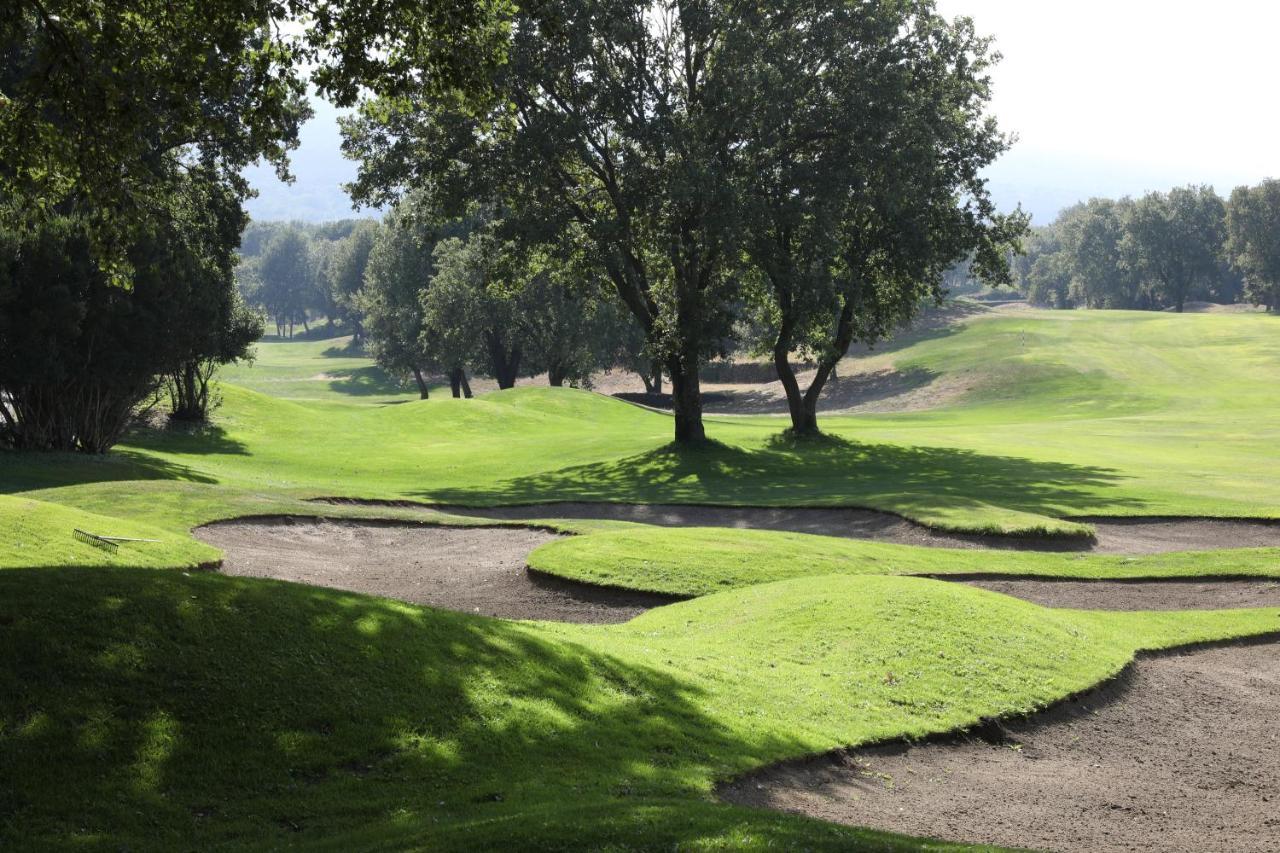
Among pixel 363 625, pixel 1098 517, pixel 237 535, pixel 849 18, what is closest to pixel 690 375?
pixel 849 18

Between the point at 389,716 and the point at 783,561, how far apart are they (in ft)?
44.3

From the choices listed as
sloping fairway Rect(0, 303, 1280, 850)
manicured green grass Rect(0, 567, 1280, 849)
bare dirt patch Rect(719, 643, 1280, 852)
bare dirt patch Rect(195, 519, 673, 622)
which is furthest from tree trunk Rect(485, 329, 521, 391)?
bare dirt patch Rect(719, 643, 1280, 852)

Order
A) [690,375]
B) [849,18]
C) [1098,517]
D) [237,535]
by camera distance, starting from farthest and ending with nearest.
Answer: [690,375], [849,18], [1098,517], [237,535]

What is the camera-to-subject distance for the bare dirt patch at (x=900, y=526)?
28109 millimetres

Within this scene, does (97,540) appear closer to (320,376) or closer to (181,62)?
(181,62)

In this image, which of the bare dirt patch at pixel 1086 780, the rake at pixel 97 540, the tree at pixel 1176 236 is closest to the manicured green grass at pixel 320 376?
the rake at pixel 97 540

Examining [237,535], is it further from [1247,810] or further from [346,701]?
[1247,810]

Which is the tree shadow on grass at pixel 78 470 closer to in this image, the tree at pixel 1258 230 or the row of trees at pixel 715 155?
the row of trees at pixel 715 155

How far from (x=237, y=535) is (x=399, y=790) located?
16993 millimetres

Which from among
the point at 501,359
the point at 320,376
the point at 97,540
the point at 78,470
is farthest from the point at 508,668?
the point at 320,376

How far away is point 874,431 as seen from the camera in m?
61.8

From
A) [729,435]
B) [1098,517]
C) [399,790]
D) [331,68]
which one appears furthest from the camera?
[729,435]

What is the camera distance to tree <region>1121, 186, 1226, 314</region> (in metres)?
149

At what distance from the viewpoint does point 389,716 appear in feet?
32.1
